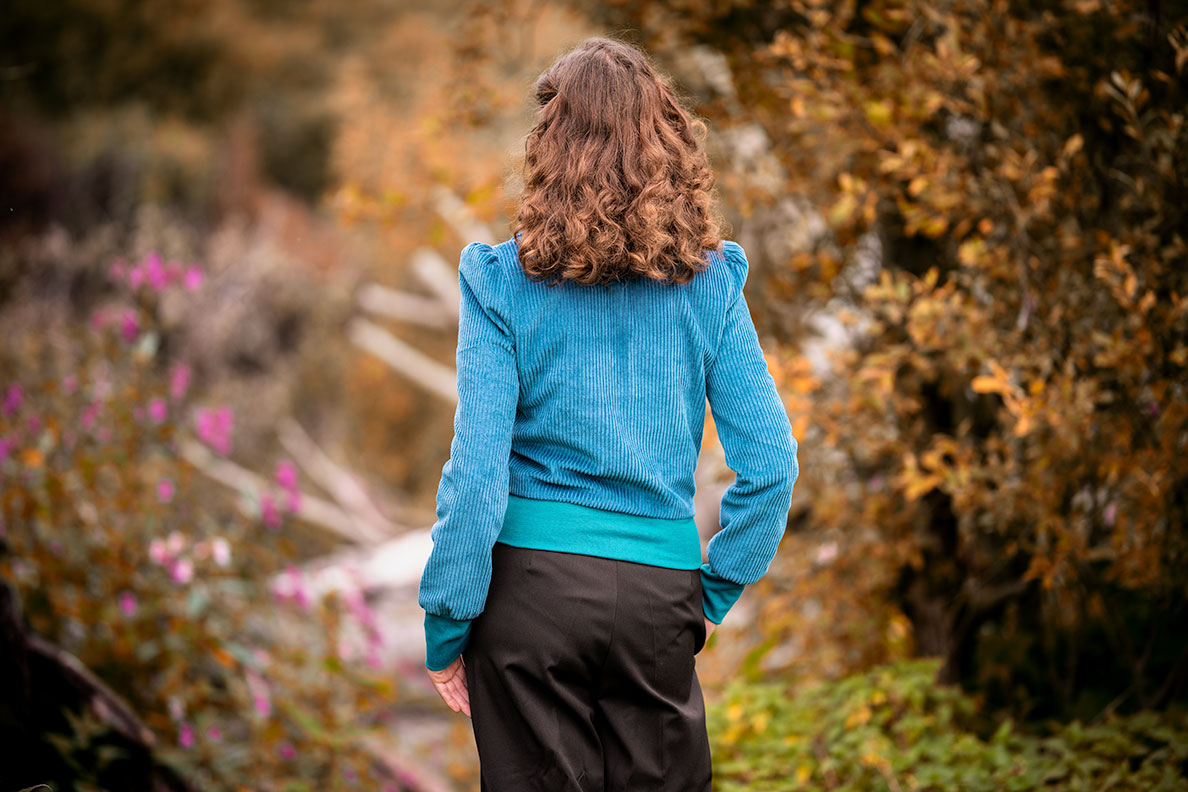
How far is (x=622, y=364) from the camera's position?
1.51 m

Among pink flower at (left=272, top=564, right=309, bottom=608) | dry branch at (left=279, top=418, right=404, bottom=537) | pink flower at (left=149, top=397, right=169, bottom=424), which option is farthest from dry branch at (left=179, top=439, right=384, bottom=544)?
pink flower at (left=149, top=397, right=169, bottom=424)

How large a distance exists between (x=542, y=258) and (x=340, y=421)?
26.1 ft

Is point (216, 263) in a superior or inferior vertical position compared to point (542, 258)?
inferior

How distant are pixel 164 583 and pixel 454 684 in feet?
5.79

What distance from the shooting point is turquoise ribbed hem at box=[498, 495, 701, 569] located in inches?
57.4

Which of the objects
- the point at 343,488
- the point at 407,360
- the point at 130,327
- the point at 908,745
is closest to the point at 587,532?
the point at 908,745

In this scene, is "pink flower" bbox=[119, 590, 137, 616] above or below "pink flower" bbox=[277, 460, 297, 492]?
below

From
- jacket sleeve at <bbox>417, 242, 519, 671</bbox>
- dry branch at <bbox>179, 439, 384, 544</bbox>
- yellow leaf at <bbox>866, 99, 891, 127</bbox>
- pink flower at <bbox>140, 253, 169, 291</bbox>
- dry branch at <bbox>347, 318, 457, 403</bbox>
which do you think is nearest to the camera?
jacket sleeve at <bbox>417, 242, 519, 671</bbox>

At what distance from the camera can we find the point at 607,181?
57.4 inches

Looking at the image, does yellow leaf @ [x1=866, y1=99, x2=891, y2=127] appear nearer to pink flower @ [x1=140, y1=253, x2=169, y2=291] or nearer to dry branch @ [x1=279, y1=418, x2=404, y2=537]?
pink flower @ [x1=140, y1=253, x2=169, y2=291]

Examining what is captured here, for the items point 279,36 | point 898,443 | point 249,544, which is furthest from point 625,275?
point 279,36

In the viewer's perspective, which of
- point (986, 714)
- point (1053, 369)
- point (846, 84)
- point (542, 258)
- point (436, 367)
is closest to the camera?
point (542, 258)

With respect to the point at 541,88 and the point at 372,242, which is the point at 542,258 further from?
the point at 372,242

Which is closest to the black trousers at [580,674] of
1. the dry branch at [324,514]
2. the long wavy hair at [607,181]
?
the long wavy hair at [607,181]
